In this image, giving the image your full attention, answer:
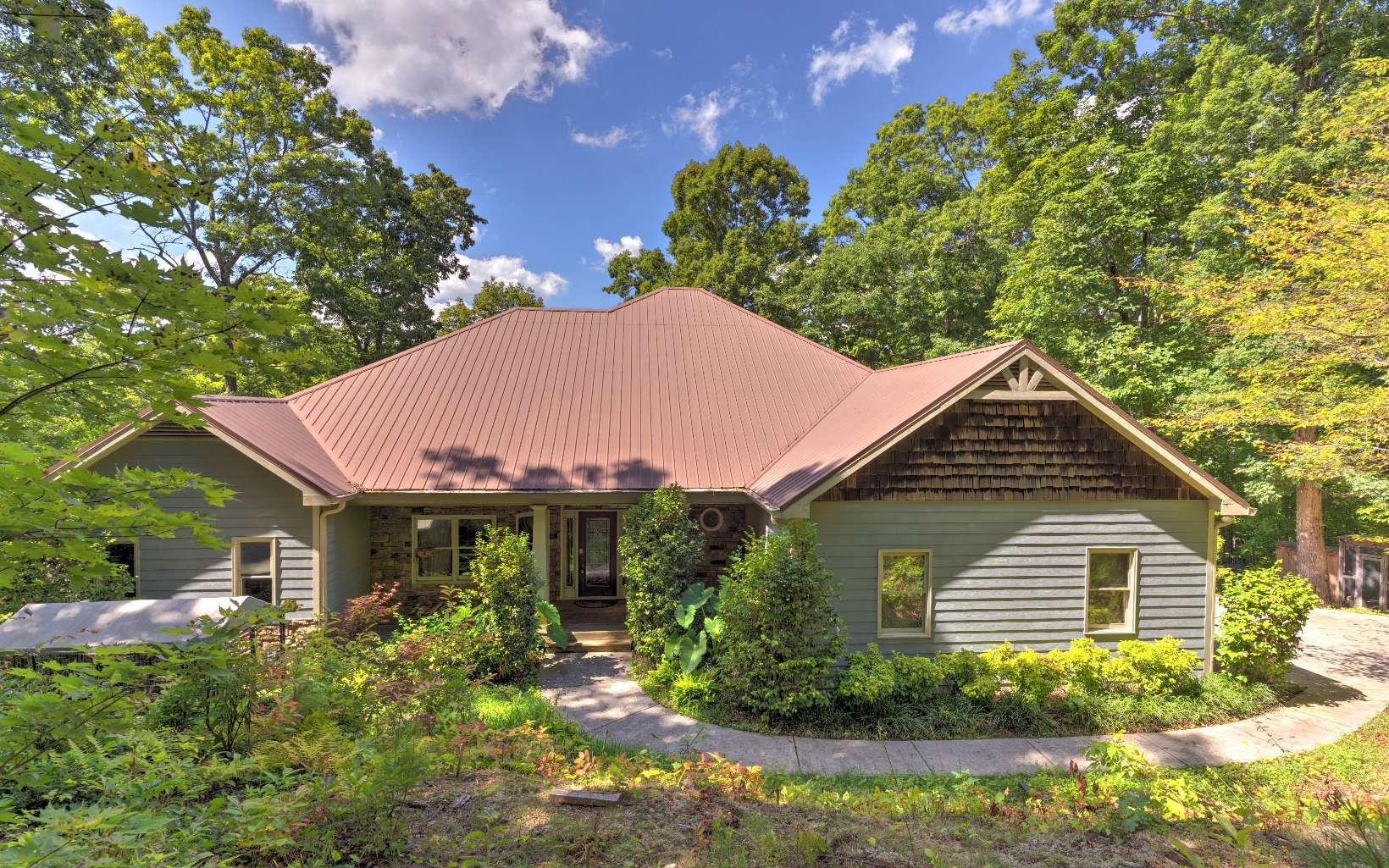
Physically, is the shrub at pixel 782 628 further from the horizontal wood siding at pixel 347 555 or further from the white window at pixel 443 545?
the horizontal wood siding at pixel 347 555

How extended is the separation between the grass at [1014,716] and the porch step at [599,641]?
249 cm

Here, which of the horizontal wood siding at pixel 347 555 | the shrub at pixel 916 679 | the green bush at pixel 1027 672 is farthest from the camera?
the horizontal wood siding at pixel 347 555

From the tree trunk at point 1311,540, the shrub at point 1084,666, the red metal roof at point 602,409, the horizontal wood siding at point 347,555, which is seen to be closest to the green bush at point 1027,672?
the shrub at point 1084,666

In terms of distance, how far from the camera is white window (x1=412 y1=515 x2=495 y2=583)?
39.7 feet

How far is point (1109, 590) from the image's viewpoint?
9.30 metres

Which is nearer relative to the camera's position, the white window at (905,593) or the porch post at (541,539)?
the white window at (905,593)

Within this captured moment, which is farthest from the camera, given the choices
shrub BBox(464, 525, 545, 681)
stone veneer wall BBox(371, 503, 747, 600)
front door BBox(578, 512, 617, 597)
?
front door BBox(578, 512, 617, 597)

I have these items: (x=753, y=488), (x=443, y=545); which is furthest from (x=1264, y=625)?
(x=443, y=545)

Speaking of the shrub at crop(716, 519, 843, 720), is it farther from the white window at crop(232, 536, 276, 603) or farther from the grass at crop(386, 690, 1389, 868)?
the white window at crop(232, 536, 276, 603)

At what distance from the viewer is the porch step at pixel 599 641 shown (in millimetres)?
10648

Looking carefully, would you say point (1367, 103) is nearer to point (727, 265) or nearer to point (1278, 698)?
point (1278, 698)

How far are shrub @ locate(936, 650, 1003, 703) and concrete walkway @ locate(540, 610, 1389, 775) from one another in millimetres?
711

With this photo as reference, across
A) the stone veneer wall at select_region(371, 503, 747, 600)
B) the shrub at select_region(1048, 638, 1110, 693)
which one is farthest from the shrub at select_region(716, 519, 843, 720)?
the stone veneer wall at select_region(371, 503, 747, 600)

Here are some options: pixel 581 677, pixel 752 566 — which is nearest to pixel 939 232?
pixel 752 566
